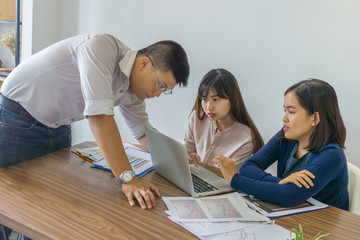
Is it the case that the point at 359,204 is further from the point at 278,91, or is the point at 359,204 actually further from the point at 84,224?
the point at 84,224

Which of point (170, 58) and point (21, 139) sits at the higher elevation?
point (170, 58)

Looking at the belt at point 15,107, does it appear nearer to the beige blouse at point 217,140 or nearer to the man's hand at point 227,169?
the man's hand at point 227,169

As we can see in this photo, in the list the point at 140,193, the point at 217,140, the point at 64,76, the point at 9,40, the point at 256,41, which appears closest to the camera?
the point at 140,193

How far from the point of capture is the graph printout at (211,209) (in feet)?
3.72

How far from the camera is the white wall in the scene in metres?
2.03

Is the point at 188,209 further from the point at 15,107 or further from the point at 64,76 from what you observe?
the point at 15,107

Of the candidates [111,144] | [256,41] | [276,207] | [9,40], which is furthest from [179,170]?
[9,40]

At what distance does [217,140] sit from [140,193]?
915 mm

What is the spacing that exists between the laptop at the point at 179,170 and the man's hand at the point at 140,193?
0.36 ft

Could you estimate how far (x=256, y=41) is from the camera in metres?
2.32

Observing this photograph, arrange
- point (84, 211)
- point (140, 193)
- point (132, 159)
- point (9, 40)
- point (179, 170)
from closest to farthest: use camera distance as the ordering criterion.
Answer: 1. point (84, 211)
2. point (140, 193)
3. point (179, 170)
4. point (132, 159)
5. point (9, 40)

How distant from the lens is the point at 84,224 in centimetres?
104

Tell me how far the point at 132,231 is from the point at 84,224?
5.5 inches

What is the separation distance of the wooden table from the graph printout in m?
→ 0.05
